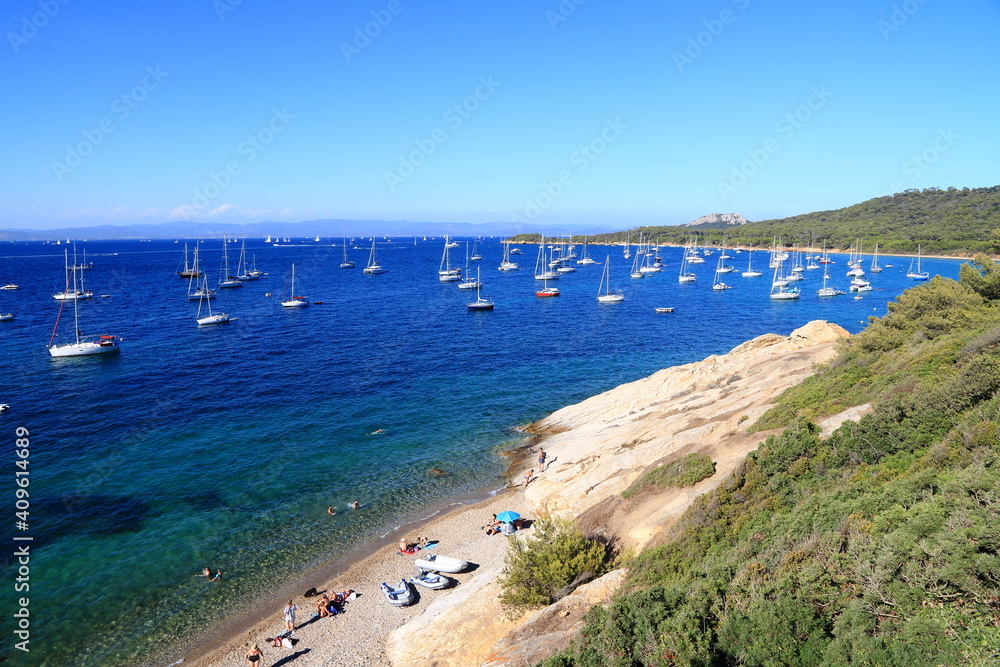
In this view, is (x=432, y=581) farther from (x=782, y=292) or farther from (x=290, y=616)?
(x=782, y=292)

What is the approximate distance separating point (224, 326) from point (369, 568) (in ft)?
199

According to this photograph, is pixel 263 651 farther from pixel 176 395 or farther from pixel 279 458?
pixel 176 395

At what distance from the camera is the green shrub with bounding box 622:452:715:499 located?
68.1ft

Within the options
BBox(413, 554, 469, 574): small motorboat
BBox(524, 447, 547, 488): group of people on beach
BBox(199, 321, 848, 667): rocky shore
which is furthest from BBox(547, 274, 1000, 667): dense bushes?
BBox(524, 447, 547, 488): group of people on beach

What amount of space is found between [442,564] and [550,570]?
8759 mm

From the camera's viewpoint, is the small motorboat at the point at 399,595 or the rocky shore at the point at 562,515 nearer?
the rocky shore at the point at 562,515

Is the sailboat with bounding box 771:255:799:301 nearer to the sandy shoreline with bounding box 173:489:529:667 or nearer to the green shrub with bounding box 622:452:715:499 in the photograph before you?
the sandy shoreline with bounding box 173:489:529:667

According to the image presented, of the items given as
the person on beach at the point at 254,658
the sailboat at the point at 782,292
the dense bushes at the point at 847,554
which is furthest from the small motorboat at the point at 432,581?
the sailboat at the point at 782,292

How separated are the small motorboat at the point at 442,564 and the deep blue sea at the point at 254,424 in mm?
→ 4567

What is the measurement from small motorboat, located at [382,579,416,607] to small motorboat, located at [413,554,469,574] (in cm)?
142

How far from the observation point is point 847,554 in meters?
11.9

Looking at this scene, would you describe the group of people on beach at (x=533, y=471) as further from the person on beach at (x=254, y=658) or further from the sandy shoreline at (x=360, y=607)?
the person on beach at (x=254, y=658)

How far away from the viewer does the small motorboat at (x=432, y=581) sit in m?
23.2

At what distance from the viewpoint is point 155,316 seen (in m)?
83.2
